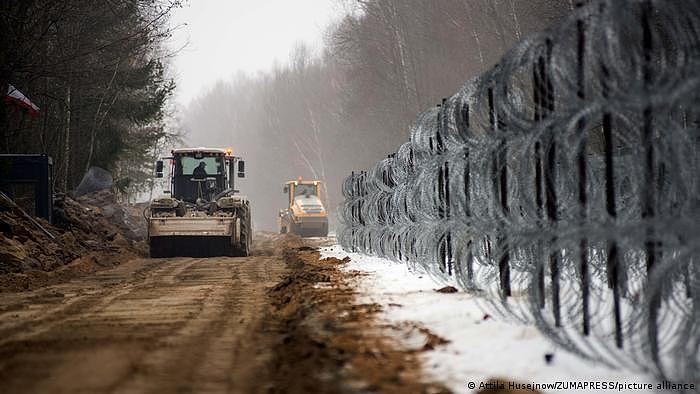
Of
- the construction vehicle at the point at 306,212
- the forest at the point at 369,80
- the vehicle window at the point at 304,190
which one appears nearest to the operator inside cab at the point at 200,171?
the forest at the point at 369,80

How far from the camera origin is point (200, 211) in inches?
711

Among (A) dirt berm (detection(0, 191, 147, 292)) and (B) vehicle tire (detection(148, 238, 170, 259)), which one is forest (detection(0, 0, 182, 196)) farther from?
(B) vehicle tire (detection(148, 238, 170, 259))

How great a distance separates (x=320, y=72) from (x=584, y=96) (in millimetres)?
59119

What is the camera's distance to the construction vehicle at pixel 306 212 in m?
30.7

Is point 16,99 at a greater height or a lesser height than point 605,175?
greater

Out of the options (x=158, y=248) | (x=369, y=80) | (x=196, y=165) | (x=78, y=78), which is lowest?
(x=158, y=248)

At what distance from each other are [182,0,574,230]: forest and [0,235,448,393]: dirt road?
14.8 meters

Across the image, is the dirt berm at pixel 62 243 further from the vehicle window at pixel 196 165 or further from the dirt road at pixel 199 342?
the vehicle window at pixel 196 165

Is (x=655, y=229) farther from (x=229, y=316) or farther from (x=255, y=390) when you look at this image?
(x=229, y=316)

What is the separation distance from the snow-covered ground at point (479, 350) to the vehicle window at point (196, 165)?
1272 centimetres

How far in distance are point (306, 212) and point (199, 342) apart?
83.4ft

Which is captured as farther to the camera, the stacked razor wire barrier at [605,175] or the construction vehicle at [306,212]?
the construction vehicle at [306,212]

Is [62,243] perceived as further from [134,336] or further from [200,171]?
[134,336]

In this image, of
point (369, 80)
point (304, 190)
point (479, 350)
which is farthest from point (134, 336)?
point (369, 80)
